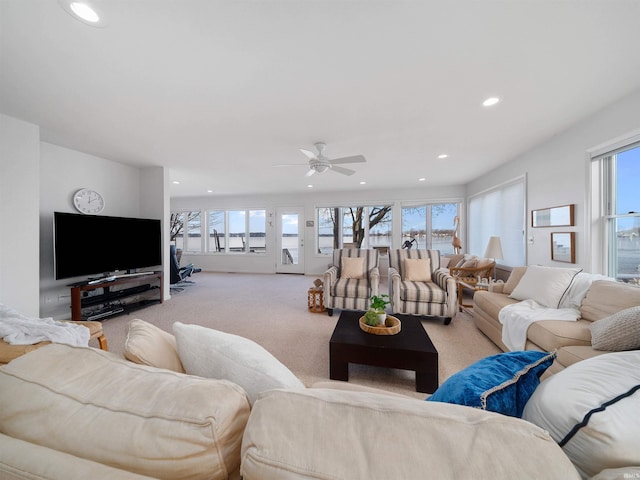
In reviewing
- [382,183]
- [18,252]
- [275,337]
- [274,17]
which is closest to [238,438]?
[274,17]

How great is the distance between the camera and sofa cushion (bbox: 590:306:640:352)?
4.55 feet

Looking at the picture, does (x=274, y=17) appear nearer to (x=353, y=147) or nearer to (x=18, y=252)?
(x=353, y=147)

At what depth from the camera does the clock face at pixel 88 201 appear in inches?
136

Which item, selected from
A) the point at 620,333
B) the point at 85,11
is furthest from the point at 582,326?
the point at 85,11

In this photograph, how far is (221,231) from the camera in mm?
7434

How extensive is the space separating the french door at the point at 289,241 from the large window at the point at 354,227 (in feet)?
2.07

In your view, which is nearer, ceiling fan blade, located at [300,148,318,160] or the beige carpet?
the beige carpet

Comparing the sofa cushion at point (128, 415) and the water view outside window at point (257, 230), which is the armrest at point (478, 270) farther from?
the water view outside window at point (257, 230)

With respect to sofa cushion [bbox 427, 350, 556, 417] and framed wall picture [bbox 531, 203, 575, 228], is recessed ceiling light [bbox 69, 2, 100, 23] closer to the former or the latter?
sofa cushion [bbox 427, 350, 556, 417]

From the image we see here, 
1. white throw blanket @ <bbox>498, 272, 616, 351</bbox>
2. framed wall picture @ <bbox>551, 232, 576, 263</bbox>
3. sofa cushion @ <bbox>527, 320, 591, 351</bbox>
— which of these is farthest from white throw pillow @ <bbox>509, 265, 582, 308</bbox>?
framed wall picture @ <bbox>551, 232, 576, 263</bbox>

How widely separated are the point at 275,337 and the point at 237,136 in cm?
252

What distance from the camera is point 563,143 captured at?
2805 mm

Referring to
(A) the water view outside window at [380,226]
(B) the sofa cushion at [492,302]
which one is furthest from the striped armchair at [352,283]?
(A) the water view outside window at [380,226]

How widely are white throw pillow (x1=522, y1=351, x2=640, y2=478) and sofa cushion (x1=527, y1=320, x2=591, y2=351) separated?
121 cm
